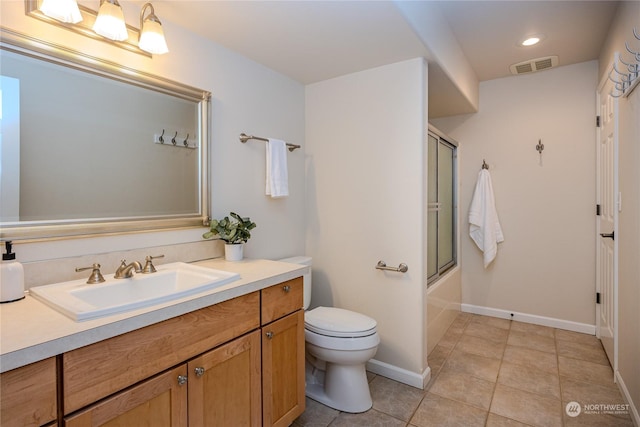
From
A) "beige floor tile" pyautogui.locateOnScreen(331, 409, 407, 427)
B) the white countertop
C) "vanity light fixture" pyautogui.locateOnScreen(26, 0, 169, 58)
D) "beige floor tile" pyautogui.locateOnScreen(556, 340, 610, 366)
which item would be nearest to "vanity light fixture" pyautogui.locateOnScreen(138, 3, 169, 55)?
"vanity light fixture" pyautogui.locateOnScreen(26, 0, 169, 58)

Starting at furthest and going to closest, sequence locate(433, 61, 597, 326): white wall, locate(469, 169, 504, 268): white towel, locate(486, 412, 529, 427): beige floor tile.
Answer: locate(469, 169, 504, 268): white towel → locate(433, 61, 597, 326): white wall → locate(486, 412, 529, 427): beige floor tile

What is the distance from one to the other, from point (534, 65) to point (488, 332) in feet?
7.84

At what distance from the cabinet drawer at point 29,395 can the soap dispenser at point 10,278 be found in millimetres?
459

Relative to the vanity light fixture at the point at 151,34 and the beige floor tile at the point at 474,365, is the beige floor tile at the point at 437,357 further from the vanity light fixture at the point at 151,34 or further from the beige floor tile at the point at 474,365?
the vanity light fixture at the point at 151,34

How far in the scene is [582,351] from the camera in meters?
2.55

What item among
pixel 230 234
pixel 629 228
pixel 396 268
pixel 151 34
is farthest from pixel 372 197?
pixel 151 34

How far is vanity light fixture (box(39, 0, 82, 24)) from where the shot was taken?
121 cm

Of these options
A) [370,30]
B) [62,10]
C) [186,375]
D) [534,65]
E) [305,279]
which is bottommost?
[186,375]

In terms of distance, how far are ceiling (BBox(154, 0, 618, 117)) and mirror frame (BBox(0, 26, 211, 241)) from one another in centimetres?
30

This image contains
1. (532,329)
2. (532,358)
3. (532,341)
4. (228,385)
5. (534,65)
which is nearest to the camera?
(228,385)

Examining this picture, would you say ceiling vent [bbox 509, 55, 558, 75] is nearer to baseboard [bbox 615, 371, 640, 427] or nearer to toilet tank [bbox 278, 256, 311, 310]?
baseboard [bbox 615, 371, 640, 427]
